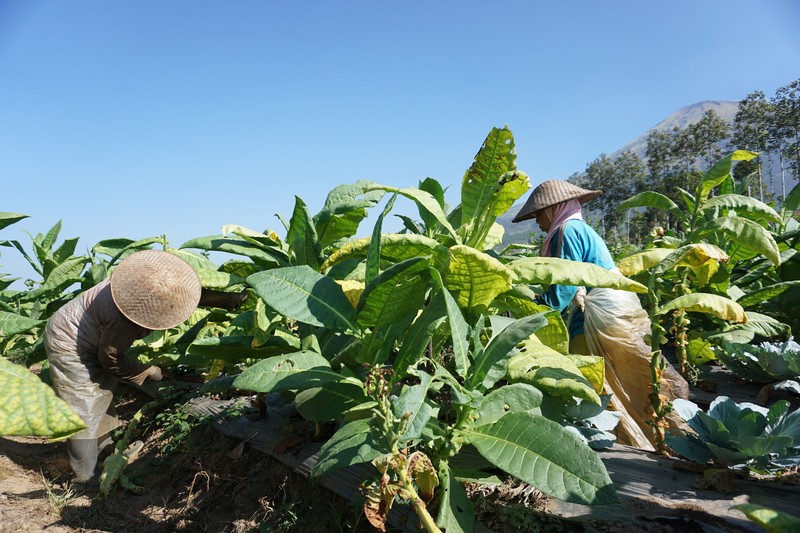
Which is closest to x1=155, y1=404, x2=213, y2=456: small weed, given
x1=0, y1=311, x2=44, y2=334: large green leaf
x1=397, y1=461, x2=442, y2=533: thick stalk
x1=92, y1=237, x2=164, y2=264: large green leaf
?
x1=92, y1=237, x2=164, y2=264: large green leaf

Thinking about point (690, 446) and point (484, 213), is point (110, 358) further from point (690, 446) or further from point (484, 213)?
point (690, 446)

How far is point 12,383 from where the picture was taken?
0.79 m

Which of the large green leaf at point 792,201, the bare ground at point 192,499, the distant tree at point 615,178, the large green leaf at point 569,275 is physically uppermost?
the distant tree at point 615,178

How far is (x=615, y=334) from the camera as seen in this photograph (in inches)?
104

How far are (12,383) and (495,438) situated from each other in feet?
3.62

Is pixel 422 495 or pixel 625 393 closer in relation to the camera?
pixel 422 495

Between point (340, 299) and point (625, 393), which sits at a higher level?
point (340, 299)

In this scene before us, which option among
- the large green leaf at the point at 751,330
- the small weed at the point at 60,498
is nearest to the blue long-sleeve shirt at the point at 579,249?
the large green leaf at the point at 751,330

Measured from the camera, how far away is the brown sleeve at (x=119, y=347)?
3.29 m

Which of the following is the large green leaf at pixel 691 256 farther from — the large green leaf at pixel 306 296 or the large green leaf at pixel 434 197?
the large green leaf at pixel 306 296

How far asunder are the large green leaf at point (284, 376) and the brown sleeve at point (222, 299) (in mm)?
1809

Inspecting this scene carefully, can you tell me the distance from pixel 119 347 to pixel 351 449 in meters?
2.64

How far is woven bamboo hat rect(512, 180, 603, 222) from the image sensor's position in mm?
3080

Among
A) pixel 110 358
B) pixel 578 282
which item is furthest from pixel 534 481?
pixel 110 358
